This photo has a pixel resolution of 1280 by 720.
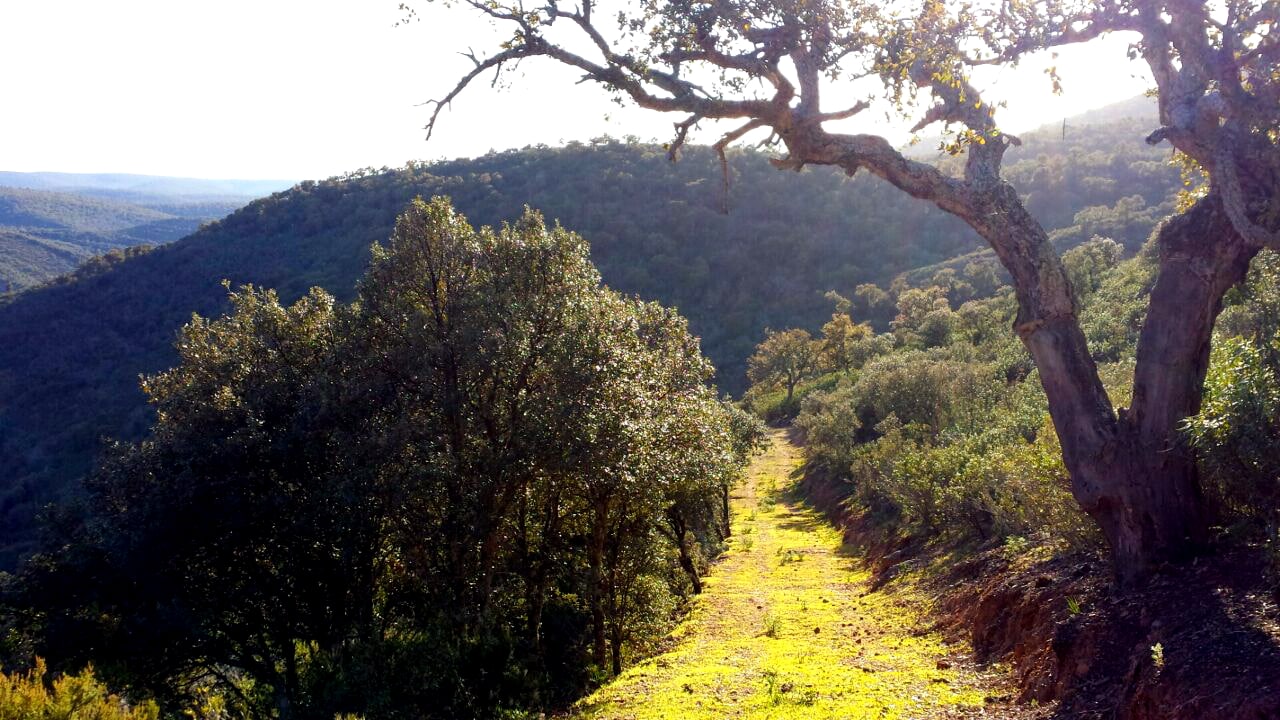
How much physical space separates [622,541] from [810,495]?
16271mm

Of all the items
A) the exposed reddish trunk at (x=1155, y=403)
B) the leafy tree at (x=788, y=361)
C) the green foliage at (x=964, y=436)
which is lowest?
the leafy tree at (x=788, y=361)

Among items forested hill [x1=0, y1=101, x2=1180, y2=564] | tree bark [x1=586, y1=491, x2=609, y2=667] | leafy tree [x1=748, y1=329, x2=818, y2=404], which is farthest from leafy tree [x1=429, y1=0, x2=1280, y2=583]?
leafy tree [x1=748, y1=329, x2=818, y2=404]

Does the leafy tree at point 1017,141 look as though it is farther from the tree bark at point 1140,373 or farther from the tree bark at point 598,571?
the tree bark at point 598,571

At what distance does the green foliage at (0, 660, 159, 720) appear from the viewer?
17.5 feet

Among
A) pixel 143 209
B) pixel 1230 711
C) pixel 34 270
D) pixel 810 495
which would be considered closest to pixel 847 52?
pixel 1230 711

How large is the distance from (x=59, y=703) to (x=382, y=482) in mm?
3738

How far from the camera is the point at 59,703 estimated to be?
18.2 feet

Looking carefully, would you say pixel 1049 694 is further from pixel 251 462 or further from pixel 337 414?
pixel 251 462

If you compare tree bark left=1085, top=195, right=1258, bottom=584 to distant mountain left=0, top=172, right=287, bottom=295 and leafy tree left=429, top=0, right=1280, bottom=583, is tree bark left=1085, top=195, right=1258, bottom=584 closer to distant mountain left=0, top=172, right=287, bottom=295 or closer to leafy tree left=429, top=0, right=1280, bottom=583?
leafy tree left=429, top=0, right=1280, bottom=583

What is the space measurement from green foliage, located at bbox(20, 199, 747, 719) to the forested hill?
94.2ft

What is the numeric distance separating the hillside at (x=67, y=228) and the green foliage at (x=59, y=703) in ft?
259

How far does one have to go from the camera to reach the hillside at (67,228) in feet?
270

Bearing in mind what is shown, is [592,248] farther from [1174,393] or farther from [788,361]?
[1174,393]

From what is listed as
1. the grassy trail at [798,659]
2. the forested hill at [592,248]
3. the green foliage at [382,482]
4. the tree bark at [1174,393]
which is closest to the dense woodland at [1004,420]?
the tree bark at [1174,393]
